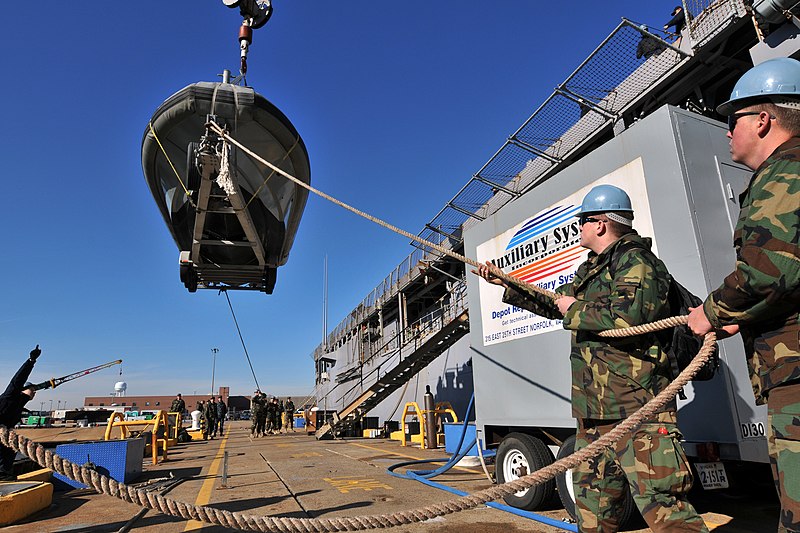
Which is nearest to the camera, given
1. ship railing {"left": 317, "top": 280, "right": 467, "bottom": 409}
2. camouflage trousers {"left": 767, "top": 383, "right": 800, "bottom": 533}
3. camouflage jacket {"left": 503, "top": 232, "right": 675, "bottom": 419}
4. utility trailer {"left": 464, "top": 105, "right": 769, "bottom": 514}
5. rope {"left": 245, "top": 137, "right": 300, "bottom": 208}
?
camouflage trousers {"left": 767, "top": 383, "right": 800, "bottom": 533}

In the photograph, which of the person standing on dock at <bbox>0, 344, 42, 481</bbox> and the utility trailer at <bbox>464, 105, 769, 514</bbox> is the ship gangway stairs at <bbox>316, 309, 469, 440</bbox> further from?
the person standing on dock at <bbox>0, 344, 42, 481</bbox>

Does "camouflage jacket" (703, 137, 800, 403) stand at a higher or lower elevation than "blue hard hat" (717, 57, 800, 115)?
lower

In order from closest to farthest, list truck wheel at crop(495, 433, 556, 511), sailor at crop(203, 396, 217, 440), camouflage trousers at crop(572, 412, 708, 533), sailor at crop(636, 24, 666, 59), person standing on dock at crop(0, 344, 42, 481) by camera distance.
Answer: camouflage trousers at crop(572, 412, 708, 533) → truck wheel at crop(495, 433, 556, 511) → person standing on dock at crop(0, 344, 42, 481) → sailor at crop(636, 24, 666, 59) → sailor at crop(203, 396, 217, 440)

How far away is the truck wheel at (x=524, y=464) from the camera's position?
4359 millimetres

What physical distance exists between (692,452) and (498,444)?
2.42 m

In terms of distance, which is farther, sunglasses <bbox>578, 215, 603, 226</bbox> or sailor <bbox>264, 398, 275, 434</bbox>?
sailor <bbox>264, 398, 275, 434</bbox>

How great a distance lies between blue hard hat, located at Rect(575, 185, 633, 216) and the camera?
8.55 ft

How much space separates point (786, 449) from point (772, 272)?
0.56 m

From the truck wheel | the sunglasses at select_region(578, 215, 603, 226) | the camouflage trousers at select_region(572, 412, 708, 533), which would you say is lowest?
the truck wheel

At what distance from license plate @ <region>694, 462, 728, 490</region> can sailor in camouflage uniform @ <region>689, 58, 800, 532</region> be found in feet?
6.10

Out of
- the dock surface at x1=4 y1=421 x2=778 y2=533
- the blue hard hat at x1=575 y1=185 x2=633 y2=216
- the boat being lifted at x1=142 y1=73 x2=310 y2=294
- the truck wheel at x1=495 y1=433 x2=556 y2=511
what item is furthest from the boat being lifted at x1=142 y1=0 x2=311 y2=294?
the blue hard hat at x1=575 y1=185 x2=633 y2=216

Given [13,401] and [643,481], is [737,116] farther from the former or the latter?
[13,401]

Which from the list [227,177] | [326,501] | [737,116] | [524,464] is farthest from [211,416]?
[737,116]

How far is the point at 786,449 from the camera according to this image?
146 centimetres
